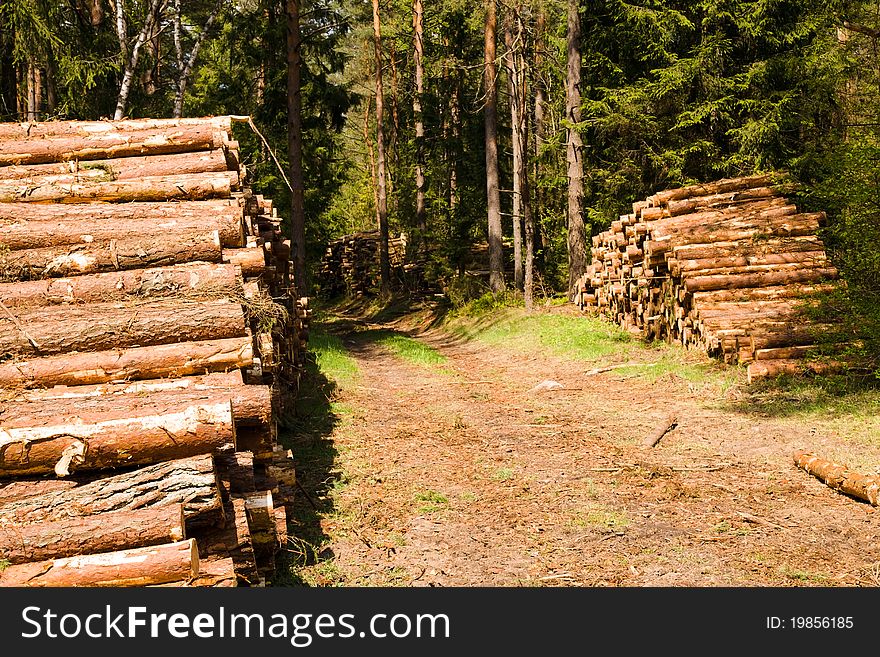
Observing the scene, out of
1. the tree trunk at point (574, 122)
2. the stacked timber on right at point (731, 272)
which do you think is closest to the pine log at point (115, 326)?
the stacked timber on right at point (731, 272)

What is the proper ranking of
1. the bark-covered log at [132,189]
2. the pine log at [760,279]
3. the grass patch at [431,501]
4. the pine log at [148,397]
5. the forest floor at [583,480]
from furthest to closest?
the pine log at [760,279], the bark-covered log at [132,189], the grass patch at [431,501], the forest floor at [583,480], the pine log at [148,397]

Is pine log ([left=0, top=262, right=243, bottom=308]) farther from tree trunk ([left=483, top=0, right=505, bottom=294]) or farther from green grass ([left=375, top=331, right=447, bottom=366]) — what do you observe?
tree trunk ([left=483, top=0, right=505, bottom=294])

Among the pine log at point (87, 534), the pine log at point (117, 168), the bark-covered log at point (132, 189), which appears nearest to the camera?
the pine log at point (87, 534)

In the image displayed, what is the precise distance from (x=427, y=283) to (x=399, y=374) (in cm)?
1634

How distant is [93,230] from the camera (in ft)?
22.9

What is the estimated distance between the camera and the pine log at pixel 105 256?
6.63 metres

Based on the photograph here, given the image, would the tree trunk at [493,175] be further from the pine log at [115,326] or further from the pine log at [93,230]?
the pine log at [115,326]

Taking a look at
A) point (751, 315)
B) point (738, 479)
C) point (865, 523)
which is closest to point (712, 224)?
point (751, 315)

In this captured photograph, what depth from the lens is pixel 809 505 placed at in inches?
242

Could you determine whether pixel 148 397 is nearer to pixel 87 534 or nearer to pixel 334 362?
pixel 87 534

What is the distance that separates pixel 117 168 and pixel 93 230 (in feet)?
4.93

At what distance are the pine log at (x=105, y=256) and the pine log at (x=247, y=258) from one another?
0.77 metres

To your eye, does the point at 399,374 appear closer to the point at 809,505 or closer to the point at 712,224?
the point at 712,224

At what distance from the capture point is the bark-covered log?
776 cm
